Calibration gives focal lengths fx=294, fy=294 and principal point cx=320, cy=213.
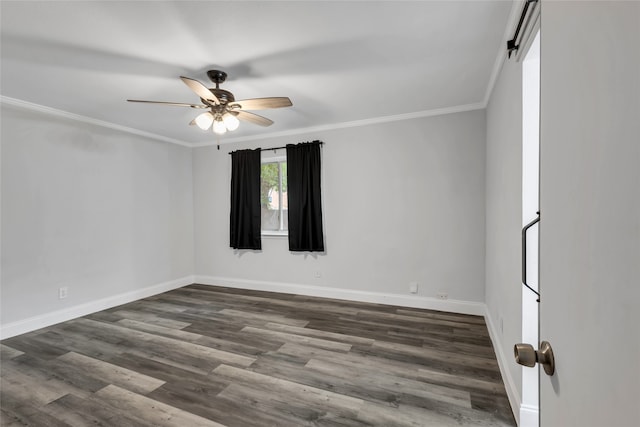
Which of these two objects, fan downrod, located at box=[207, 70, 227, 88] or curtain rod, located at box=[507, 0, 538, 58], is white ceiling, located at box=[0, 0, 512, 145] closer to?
fan downrod, located at box=[207, 70, 227, 88]

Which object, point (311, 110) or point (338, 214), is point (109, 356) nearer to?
point (338, 214)

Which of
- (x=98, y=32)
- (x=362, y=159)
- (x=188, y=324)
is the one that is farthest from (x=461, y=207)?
(x=98, y=32)

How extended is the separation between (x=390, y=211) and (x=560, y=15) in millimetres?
3322

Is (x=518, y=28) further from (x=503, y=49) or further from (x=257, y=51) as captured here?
(x=257, y=51)

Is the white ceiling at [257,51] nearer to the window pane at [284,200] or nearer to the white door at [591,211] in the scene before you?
the window pane at [284,200]

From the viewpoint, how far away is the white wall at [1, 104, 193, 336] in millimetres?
3164

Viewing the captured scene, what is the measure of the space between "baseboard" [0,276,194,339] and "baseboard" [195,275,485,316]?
747 mm

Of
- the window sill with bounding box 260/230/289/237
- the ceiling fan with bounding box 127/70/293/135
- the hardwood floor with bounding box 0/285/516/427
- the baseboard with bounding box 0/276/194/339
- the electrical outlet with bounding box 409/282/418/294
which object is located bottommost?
the hardwood floor with bounding box 0/285/516/427

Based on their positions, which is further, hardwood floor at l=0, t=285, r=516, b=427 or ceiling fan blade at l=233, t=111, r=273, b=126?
ceiling fan blade at l=233, t=111, r=273, b=126

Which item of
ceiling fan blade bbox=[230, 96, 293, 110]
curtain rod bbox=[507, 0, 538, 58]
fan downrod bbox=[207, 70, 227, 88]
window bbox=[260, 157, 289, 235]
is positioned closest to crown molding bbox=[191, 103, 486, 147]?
window bbox=[260, 157, 289, 235]

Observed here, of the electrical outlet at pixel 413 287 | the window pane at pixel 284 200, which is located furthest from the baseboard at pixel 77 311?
the electrical outlet at pixel 413 287

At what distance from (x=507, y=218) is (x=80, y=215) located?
4649 mm

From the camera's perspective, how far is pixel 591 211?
0.50 m

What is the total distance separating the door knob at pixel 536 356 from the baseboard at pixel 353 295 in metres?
3.22
